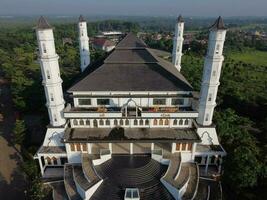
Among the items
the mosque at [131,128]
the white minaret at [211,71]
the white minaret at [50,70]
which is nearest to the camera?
the mosque at [131,128]

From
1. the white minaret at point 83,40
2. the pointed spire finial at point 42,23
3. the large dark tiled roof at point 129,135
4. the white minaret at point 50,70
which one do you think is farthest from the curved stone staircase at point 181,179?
the white minaret at point 83,40

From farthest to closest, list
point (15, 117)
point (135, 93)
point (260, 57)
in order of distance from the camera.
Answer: point (260, 57) < point (15, 117) < point (135, 93)

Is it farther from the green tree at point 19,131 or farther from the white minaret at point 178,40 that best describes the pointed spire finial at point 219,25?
the green tree at point 19,131

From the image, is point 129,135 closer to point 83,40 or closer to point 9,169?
point 9,169

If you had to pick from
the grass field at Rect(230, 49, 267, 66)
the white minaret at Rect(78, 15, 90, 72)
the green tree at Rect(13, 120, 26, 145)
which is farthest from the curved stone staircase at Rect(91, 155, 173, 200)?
the grass field at Rect(230, 49, 267, 66)

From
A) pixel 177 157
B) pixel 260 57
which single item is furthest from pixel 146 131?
pixel 260 57

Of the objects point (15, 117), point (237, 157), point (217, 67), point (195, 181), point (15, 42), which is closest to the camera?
point (237, 157)

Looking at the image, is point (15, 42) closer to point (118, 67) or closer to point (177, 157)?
point (118, 67)

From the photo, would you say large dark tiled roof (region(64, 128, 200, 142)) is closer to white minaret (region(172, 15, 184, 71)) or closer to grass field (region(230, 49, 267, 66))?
white minaret (region(172, 15, 184, 71))

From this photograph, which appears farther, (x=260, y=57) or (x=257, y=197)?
(x=260, y=57)
